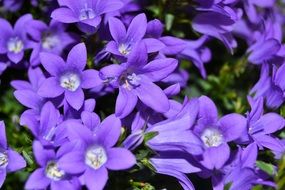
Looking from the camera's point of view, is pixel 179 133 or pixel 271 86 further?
pixel 271 86

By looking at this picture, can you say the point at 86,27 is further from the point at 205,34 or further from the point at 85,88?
the point at 205,34

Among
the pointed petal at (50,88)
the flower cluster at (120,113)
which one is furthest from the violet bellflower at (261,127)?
the pointed petal at (50,88)

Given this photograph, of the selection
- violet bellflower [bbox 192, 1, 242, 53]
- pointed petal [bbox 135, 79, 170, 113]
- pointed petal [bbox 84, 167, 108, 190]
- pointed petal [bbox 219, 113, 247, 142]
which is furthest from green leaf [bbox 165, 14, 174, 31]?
pointed petal [bbox 84, 167, 108, 190]

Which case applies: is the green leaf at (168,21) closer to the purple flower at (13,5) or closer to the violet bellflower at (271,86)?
the violet bellflower at (271,86)

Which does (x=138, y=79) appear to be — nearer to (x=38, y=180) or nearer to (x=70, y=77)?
(x=70, y=77)

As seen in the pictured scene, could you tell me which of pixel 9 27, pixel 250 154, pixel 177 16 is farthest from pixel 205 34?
pixel 9 27

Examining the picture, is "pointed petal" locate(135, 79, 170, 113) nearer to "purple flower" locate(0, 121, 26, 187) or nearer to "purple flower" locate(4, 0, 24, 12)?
"purple flower" locate(0, 121, 26, 187)

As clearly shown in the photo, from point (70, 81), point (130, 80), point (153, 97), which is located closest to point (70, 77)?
point (70, 81)
